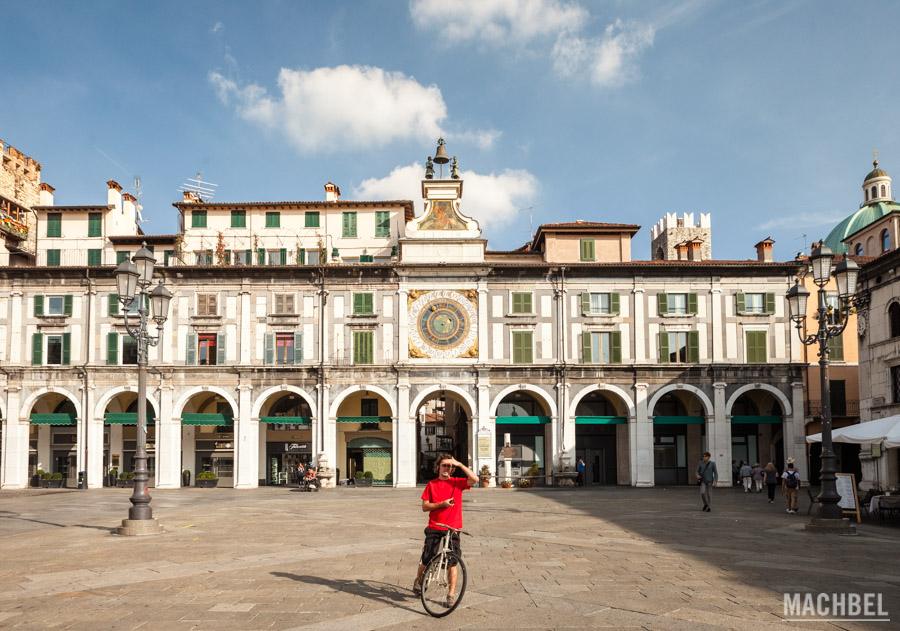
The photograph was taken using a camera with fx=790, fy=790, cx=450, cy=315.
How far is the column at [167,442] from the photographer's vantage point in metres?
44.1

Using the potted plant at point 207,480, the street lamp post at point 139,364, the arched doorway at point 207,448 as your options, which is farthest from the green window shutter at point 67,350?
the street lamp post at point 139,364

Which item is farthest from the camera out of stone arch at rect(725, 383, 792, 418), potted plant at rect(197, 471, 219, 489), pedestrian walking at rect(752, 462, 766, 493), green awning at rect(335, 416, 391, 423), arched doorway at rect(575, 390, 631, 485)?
arched doorway at rect(575, 390, 631, 485)

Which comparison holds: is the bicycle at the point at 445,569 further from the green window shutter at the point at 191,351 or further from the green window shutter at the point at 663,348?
the green window shutter at the point at 191,351

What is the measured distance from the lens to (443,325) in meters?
44.9

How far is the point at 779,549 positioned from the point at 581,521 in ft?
24.1

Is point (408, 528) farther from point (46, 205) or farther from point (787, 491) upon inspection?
point (46, 205)

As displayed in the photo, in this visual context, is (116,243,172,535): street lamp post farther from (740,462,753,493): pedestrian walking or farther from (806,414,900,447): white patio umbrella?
(740,462,753,493): pedestrian walking

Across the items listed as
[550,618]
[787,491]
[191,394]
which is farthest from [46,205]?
[550,618]

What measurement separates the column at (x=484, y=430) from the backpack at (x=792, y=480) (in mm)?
19172

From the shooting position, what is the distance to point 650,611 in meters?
11.0

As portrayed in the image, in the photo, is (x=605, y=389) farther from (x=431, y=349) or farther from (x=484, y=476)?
(x=431, y=349)

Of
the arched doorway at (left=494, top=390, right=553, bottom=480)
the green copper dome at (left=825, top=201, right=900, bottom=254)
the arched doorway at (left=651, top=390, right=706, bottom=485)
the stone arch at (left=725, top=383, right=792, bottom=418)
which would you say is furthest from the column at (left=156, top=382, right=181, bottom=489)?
the green copper dome at (left=825, top=201, right=900, bottom=254)

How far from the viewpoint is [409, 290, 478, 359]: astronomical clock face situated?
4472cm

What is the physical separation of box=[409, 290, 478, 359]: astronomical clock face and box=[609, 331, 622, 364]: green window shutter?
7.68 metres
